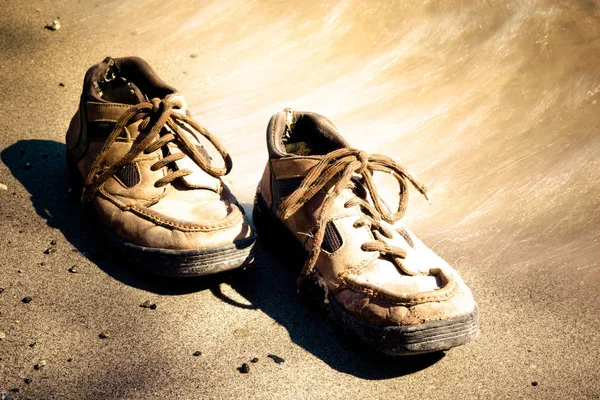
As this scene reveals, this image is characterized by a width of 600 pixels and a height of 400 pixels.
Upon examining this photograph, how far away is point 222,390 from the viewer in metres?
2.31

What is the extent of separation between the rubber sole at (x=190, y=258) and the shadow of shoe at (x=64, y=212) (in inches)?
3.1

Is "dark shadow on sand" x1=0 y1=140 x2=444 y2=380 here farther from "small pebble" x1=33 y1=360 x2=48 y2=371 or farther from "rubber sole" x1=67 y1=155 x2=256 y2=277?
"small pebble" x1=33 y1=360 x2=48 y2=371

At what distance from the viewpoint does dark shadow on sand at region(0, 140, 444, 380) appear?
250 centimetres

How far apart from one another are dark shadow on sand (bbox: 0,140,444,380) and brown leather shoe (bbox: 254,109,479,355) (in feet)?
0.28

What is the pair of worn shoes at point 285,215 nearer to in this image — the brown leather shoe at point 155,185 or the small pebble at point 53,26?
the brown leather shoe at point 155,185

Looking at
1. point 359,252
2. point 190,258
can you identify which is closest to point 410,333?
point 359,252

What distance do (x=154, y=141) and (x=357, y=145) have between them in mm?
1358

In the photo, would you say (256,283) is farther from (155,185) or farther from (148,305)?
(155,185)

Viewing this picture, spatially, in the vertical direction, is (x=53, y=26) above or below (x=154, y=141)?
below

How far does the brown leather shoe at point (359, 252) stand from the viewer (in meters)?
2.38

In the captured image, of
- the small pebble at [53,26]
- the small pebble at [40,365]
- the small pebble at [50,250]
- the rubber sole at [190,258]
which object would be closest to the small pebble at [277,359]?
the rubber sole at [190,258]

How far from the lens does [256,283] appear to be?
9.36 feet

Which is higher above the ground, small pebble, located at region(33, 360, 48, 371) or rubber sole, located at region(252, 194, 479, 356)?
rubber sole, located at region(252, 194, 479, 356)

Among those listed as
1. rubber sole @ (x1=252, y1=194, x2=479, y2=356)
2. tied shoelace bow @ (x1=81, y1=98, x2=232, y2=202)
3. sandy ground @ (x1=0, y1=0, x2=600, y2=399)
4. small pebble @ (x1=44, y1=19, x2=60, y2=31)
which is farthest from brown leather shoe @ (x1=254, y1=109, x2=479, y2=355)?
small pebble @ (x1=44, y1=19, x2=60, y2=31)
